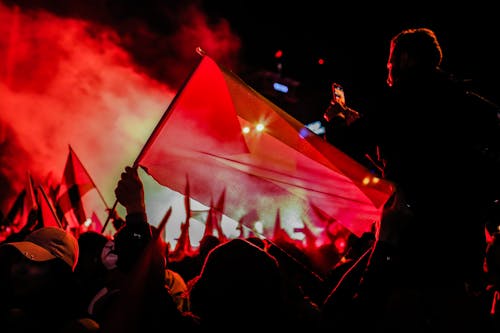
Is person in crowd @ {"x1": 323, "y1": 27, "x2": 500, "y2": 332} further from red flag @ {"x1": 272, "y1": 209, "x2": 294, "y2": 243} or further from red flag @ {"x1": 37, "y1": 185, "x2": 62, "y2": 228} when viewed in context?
red flag @ {"x1": 37, "y1": 185, "x2": 62, "y2": 228}

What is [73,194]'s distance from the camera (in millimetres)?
6461

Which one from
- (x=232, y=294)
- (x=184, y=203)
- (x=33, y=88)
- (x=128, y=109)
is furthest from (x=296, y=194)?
(x=33, y=88)

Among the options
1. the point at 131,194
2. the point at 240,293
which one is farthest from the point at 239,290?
the point at 131,194

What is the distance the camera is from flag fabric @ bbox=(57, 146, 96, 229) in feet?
20.9

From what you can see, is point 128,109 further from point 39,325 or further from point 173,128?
point 39,325

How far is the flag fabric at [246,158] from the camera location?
2.77 metres

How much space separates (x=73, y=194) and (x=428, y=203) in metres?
5.88

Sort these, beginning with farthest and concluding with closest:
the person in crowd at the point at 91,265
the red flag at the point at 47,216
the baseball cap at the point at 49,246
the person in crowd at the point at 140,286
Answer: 1. the red flag at the point at 47,216
2. the person in crowd at the point at 91,265
3. the baseball cap at the point at 49,246
4. the person in crowd at the point at 140,286

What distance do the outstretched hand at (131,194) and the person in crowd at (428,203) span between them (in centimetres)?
106

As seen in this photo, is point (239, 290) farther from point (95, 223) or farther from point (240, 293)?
point (95, 223)

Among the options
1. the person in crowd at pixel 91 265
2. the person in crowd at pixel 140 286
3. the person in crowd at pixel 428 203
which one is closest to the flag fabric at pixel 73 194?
the person in crowd at pixel 91 265

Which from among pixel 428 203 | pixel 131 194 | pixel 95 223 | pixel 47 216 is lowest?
pixel 95 223

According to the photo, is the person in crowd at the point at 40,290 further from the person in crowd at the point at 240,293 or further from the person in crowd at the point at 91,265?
the person in crowd at the point at 91,265

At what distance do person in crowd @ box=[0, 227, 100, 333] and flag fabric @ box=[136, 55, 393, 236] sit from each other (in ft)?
2.70
